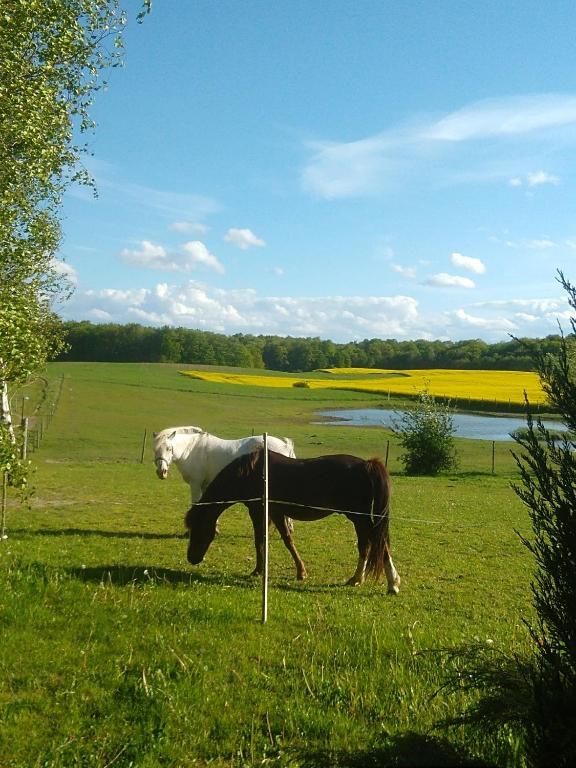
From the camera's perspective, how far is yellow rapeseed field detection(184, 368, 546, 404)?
5941cm

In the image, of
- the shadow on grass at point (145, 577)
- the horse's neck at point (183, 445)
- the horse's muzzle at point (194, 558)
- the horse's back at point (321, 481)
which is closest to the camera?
the shadow on grass at point (145, 577)

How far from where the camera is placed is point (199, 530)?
959cm

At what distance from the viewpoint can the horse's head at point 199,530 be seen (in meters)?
9.58

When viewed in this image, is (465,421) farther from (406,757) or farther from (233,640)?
(406,757)

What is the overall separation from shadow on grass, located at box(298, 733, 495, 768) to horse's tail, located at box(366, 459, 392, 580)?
5.08m

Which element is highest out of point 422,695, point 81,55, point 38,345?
point 81,55

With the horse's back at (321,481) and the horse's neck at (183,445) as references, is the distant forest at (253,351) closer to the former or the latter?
the horse's neck at (183,445)

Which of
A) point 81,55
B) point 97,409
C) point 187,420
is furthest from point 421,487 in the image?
point 97,409

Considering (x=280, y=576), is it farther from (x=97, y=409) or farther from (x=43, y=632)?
(x=97, y=409)

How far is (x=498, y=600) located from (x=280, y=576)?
310 centimetres

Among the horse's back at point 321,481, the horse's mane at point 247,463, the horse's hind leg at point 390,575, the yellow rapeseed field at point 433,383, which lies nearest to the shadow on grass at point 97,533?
the horse's mane at point 247,463

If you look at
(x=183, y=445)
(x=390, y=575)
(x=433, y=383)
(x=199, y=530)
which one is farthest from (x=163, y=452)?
(x=433, y=383)

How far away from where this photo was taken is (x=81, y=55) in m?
12.0

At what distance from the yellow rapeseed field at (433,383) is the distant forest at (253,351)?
415 inches
